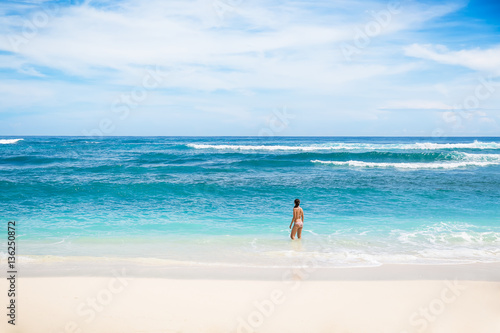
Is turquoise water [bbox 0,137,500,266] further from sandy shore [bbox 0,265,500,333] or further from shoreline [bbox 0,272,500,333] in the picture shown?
shoreline [bbox 0,272,500,333]

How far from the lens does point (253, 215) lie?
1123cm

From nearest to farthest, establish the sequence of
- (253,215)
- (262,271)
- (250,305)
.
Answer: (250,305) < (262,271) < (253,215)

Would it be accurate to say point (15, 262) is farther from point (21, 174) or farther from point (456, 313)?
point (21, 174)

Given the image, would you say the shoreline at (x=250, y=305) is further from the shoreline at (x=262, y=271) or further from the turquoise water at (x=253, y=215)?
the turquoise water at (x=253, y=215)

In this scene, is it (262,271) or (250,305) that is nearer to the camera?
(250,305)

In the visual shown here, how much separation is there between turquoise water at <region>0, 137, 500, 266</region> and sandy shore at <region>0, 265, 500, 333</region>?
1023 mm

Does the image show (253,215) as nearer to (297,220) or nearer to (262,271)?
(297,220)

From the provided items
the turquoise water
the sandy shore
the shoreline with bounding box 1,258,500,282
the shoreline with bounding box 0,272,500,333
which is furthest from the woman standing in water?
the shoreline with bounding box 0,272,500,333

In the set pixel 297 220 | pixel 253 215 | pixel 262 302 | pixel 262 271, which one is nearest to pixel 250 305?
pixel 262 302

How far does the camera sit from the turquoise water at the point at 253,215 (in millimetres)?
7742

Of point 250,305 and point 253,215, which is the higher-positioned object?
point 253,215

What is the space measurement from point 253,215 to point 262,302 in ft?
19.7

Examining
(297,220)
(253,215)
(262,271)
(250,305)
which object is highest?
(253,215)

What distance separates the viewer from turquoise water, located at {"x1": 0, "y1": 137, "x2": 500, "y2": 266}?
774 cm
